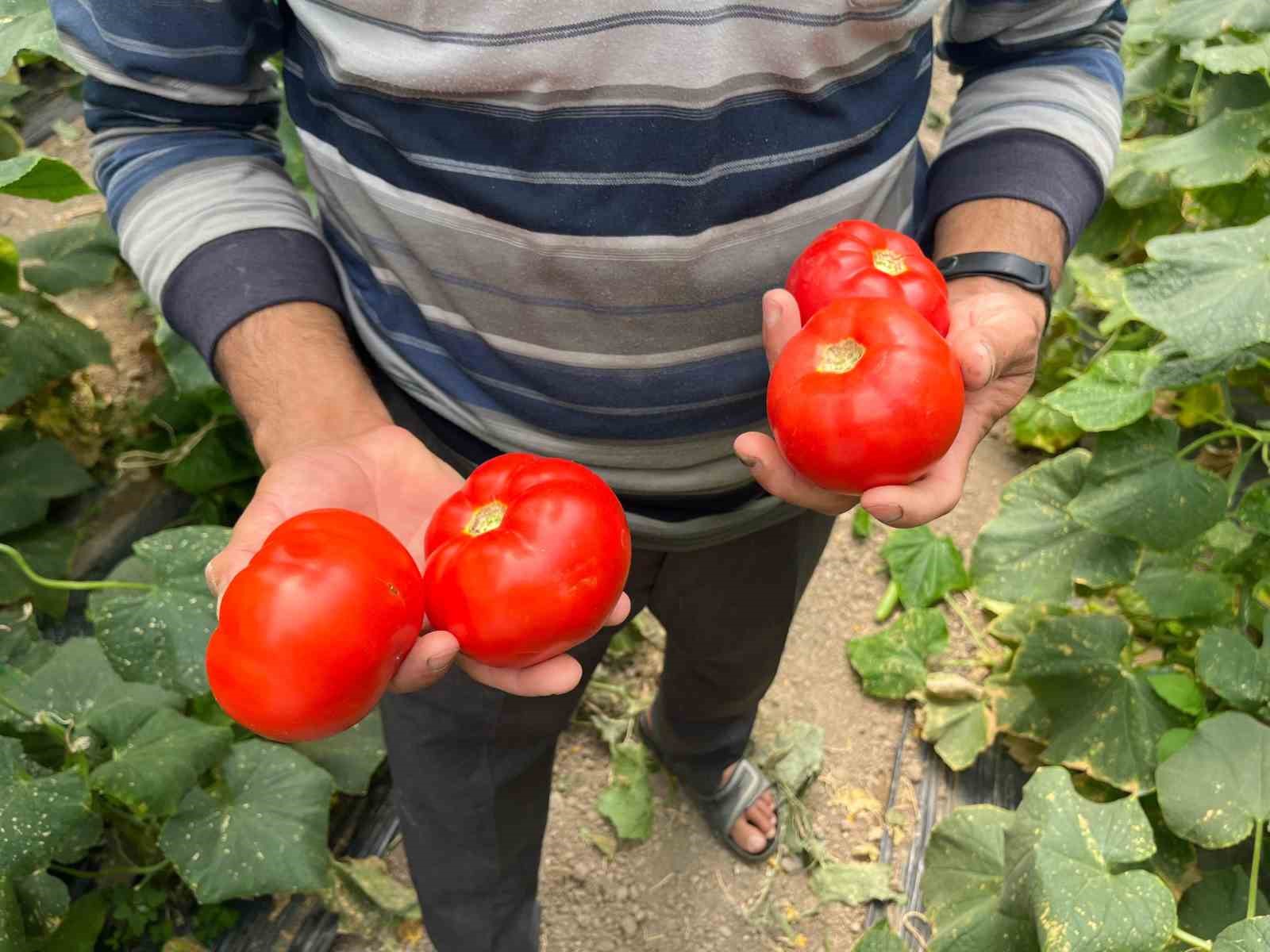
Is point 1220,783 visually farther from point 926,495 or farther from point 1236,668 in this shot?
point 926,495

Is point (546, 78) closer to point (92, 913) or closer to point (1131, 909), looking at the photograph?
point (1131, 909)

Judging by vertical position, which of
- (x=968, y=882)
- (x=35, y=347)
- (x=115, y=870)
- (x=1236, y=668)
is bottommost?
(x=968, y=882)

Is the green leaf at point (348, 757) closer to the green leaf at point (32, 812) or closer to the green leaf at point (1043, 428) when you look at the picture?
the green leaf at point (32, 812)

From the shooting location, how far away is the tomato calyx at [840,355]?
0.94 m

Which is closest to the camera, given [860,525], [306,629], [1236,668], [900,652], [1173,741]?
[306,629]

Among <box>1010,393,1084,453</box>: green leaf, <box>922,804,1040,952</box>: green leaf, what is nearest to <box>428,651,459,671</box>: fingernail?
<box>922,804,1040,952</box>: green leaf

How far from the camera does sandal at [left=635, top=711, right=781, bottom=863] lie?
1.93m

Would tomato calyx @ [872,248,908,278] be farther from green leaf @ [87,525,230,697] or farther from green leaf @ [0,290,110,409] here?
green leaf @ [0,290,110,409]

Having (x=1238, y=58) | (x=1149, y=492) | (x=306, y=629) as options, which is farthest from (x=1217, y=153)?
(x=306, y=629)

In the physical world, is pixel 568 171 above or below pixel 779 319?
above

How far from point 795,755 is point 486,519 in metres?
1.32

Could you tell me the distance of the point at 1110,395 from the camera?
1.68m

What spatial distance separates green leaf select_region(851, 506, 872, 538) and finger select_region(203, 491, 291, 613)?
1782 mm

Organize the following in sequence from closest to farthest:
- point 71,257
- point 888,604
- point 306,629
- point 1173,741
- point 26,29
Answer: point 306,629, point 26,29, point 1173,741, point 71,257, point 888,604
